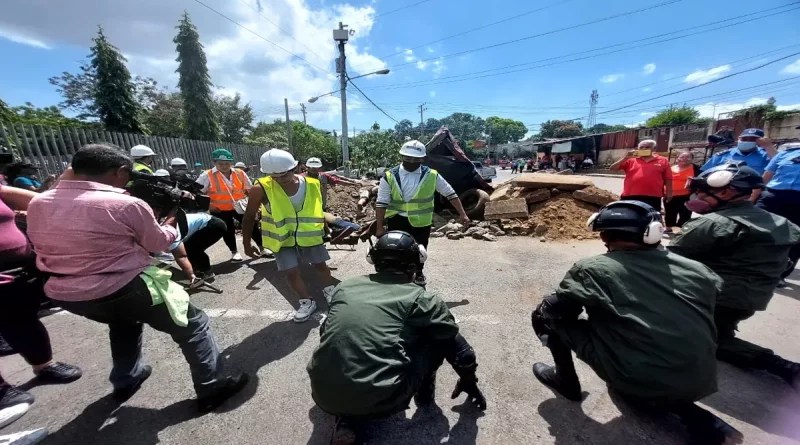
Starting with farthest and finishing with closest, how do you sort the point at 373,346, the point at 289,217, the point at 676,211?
the point at 676,211 < the point at 289,217 < the point at 373,346

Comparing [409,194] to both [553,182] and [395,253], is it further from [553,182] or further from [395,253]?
[553,182]

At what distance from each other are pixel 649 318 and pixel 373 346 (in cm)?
139

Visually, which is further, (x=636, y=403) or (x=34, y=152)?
(x=34, y=152)

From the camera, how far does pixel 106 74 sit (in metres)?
18.2

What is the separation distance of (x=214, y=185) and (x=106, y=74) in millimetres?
20628

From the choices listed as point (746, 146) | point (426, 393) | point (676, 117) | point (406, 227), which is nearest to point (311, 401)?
point (426, 393)

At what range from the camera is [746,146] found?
448cm

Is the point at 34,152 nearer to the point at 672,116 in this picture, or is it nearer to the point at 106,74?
the point at 106,74

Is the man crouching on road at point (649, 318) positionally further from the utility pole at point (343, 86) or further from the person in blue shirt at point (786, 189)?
the utility pole at point (343, 86)

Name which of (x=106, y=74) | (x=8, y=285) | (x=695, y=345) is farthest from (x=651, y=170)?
(x=106, y=74)

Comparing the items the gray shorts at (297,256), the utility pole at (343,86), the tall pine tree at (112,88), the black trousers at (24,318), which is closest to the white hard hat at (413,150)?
the gray shorts at (297,256)

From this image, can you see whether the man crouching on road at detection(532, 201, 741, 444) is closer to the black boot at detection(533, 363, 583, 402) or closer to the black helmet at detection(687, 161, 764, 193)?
the black boot at detection(533, 363, 583, 402)

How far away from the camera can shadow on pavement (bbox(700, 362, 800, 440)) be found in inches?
76.8

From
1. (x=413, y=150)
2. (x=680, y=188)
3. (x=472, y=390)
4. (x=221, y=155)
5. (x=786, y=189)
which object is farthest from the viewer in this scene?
(x=680, y=188)
